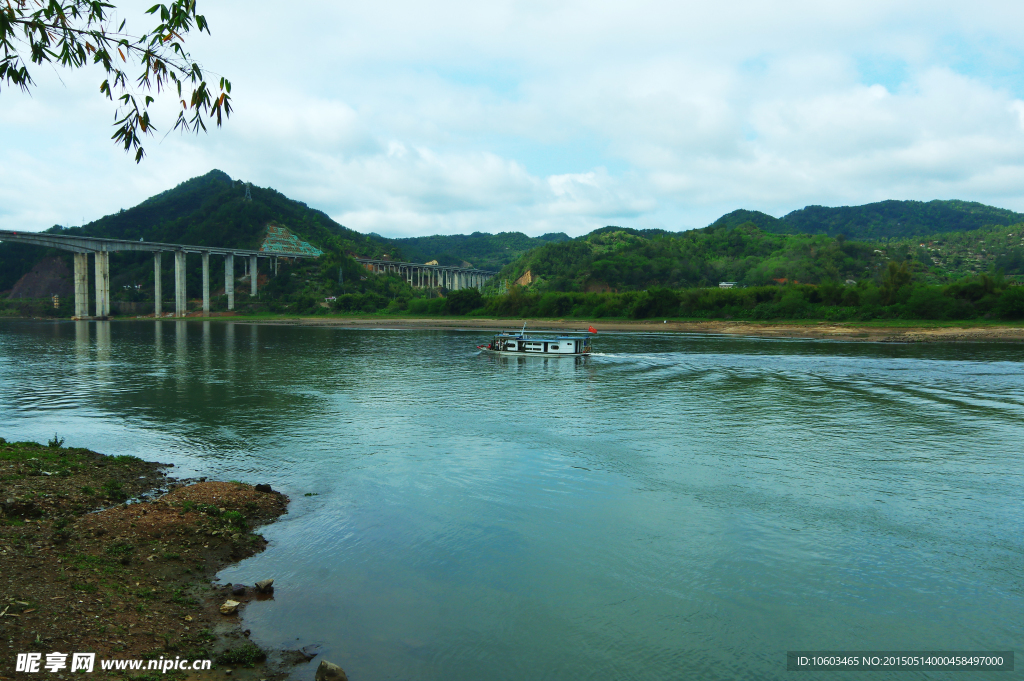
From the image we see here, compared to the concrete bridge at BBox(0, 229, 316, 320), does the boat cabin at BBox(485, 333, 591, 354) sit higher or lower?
lower

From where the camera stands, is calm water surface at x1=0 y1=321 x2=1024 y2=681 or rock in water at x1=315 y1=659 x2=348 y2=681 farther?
calm water surface at x1=0 y1=321 x2=1024 y2=681

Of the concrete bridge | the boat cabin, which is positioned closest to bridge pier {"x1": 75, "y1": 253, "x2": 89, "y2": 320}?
the concrete bridge

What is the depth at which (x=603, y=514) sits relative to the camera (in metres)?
18.1

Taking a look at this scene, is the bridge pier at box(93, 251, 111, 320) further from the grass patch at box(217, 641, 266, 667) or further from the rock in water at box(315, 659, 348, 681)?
the rock in water at box(315, 659, 348, 681)

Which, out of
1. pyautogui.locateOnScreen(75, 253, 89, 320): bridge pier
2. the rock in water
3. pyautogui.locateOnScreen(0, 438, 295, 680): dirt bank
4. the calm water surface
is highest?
pyautogui.locateOnScreen(75, 253, 89, 320): bridge pier

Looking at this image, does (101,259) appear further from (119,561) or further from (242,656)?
(242,656)

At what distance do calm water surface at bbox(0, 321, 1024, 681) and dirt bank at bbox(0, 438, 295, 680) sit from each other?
0.90m

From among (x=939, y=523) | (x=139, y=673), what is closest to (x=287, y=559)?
(x=139, y=673)

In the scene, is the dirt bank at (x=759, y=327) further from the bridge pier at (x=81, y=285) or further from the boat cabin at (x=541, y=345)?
the bridge pier at (x=81, y=285)

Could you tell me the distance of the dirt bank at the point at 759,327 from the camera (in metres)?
88.1

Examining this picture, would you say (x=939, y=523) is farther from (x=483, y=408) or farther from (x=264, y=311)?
(x=264, y=311)

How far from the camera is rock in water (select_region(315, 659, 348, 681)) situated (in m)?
9.31

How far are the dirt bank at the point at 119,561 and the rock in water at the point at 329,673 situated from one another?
0.71 m

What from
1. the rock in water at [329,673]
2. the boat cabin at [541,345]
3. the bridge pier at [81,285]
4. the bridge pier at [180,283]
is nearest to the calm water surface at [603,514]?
the rock in water at [329,673]
